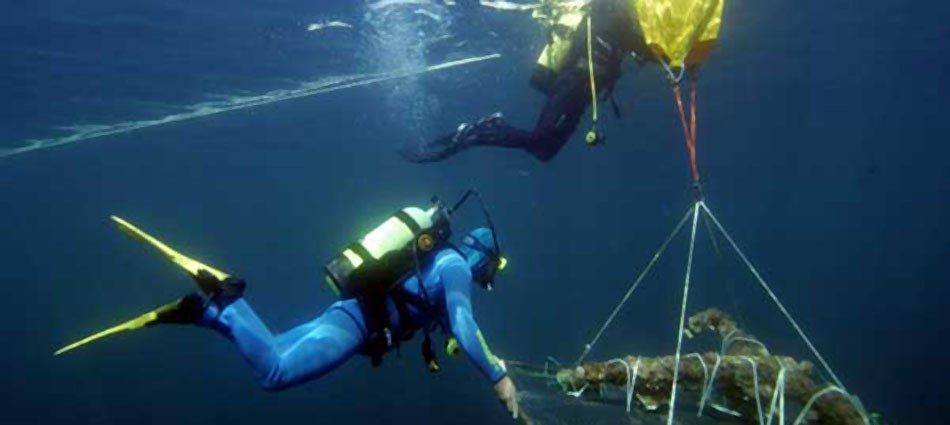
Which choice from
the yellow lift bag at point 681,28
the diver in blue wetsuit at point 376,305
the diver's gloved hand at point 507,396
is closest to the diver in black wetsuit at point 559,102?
the yellow lift bag at point 681,28

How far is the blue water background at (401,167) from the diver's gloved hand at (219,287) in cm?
427

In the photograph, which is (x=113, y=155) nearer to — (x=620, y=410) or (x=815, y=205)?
(x=620, y=410)

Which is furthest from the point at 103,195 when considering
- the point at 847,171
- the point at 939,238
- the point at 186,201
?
the point at 939,238

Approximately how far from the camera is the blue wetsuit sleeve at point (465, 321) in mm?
5891

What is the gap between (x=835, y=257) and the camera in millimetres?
116625

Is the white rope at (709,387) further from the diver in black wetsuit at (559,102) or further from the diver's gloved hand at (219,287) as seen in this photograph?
the diver in black wetsuit at (559,102)

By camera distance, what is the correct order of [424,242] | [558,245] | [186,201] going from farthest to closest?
[558,245]
[186,201]
[424,242]

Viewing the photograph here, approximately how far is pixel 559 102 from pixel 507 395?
6.21 metres

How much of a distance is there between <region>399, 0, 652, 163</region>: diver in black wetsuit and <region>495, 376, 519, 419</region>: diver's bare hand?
5.61m

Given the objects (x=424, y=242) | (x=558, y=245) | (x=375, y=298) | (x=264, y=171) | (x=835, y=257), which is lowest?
(x=835, y=257)

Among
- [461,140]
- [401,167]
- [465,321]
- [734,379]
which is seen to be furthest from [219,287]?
[401,167]

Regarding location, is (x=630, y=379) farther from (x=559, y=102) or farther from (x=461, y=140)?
(x=461, y=140)

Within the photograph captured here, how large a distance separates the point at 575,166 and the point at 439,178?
11134 mm

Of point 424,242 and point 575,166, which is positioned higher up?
point 424,242
